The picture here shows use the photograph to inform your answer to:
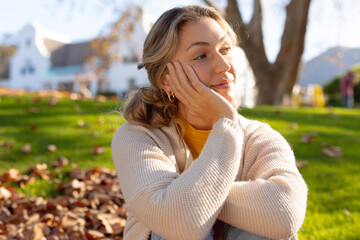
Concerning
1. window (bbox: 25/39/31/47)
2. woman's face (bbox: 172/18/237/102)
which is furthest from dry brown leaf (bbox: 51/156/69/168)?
window (bbox: 25/39/31/47)

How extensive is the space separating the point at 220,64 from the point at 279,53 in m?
10.6

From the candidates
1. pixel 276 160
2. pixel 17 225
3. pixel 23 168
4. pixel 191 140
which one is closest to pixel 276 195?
pixel 276 160

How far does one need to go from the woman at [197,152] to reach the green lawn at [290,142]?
49 cm

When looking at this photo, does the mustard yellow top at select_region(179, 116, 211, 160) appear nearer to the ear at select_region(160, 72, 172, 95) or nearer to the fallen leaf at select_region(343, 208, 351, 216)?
the ear at select_region(160, 72, 172, 95)

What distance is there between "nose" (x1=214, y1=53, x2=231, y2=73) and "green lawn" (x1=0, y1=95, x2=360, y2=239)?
0.78m

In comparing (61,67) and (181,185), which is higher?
(181,185)

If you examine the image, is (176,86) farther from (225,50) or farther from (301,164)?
(301,164)

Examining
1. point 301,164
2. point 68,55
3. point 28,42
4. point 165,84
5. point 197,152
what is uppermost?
point 165,84

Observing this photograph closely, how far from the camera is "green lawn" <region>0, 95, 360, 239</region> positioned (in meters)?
3.33

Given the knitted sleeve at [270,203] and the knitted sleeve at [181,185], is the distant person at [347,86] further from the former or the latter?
the knitted sleeve at [181,185]

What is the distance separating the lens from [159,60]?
204 centimetres

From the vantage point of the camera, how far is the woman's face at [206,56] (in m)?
1.94

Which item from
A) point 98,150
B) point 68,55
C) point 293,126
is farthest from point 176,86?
point 68,55

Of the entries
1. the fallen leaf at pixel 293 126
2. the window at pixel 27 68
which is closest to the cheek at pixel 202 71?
the fallen leaf at pixel 293 126
